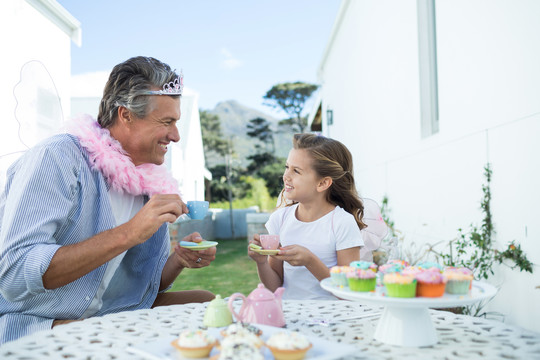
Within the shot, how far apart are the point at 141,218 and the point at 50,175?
45cm

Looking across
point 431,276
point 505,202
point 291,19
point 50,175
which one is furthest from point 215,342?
point 291,19

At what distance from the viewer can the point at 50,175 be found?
6.28ft

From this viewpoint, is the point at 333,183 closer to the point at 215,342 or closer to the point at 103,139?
the point at 103,139

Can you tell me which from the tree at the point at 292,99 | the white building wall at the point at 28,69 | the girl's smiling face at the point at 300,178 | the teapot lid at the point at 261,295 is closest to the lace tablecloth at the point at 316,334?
the teapot lid at the point at 261,295

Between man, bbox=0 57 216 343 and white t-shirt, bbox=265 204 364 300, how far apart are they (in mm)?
520

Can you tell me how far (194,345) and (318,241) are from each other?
1573mm

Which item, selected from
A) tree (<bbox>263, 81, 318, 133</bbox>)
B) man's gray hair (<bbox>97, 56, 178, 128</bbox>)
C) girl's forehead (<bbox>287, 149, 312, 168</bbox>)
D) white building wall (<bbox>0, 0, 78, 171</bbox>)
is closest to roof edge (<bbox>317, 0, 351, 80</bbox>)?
white building wall (<bbox>0, 0, 78, 171</bbox>)

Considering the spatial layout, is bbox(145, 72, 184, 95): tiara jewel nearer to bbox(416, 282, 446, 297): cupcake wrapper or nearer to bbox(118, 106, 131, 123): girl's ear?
bbox(118, 106, 131, 123): girl's ear

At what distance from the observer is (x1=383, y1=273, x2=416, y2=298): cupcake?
1.34 metres

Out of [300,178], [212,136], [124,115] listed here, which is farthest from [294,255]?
[212,136]

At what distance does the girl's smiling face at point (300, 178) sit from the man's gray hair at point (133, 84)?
923 mm

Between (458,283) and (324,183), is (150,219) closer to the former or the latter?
(458,283)

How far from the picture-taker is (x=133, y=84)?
7.74 ft

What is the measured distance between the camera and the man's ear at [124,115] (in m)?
2.39
